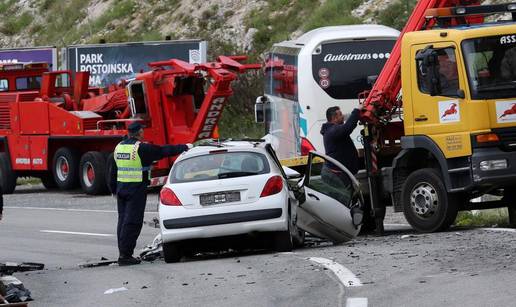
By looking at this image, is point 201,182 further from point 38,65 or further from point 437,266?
point 38,65

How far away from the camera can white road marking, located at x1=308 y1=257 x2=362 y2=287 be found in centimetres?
1192

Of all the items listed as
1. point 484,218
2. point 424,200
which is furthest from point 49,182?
point 424,200

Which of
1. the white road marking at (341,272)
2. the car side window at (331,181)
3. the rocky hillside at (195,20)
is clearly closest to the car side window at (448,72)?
the car side window at (331,181)

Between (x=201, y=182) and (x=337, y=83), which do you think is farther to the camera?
(x=337, y=83)

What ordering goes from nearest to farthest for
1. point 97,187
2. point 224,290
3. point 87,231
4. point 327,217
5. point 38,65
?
point 224,290
point 327,217
point 87,231
point 97,187
point 38,65

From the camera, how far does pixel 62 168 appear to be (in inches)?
1205

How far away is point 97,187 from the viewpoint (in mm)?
29062

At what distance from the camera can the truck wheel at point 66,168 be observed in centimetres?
3012

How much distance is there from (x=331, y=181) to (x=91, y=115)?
46.3ft

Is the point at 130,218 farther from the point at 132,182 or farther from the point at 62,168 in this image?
the point at 62,168

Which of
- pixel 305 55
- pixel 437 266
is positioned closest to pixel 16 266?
pixel 437 266

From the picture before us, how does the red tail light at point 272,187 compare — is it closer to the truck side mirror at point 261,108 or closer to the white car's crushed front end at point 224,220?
the white car's crushed front end at point 224,220

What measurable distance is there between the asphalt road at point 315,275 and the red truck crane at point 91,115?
27.6 feet

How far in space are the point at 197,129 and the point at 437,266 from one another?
47.9ft
